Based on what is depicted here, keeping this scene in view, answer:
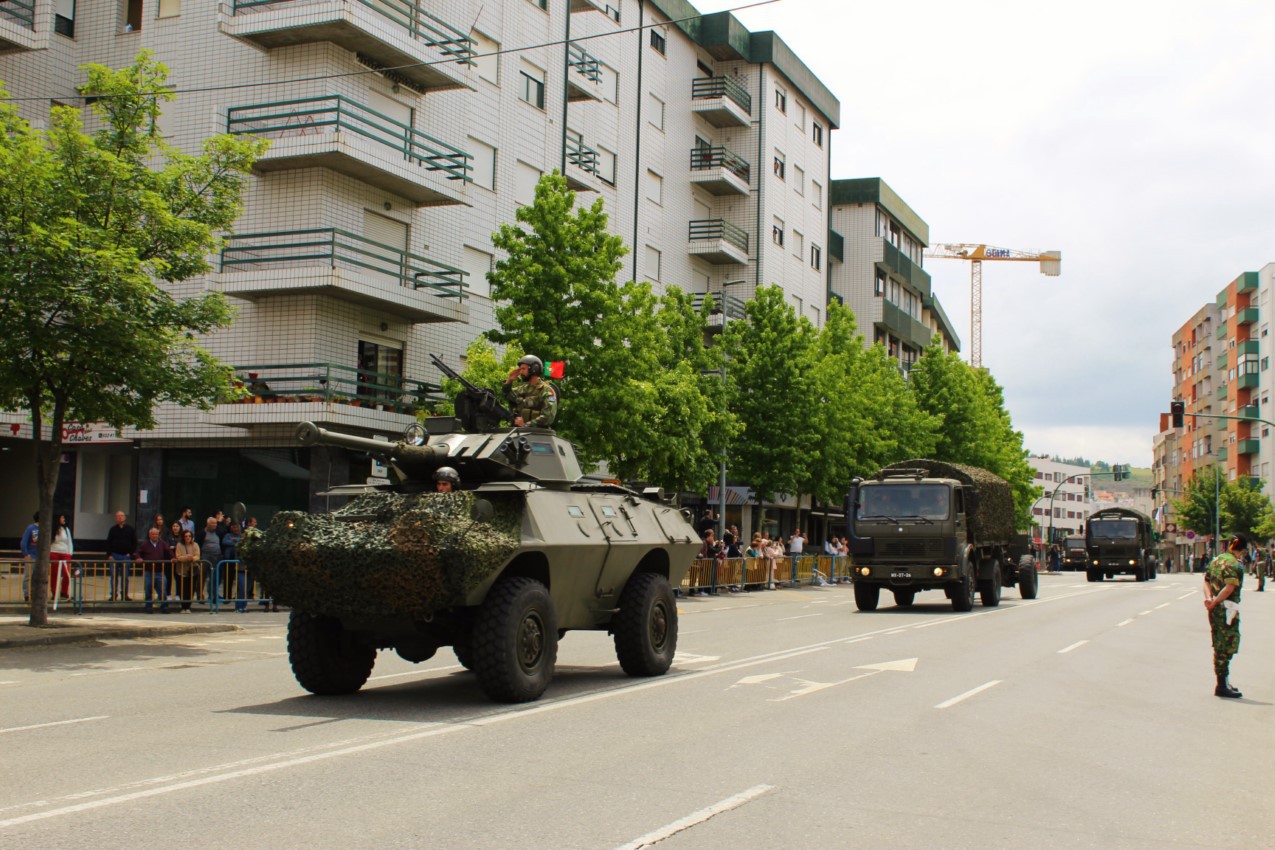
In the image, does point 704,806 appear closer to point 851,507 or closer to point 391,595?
point 391,595

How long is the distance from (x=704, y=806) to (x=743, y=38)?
4675 cm

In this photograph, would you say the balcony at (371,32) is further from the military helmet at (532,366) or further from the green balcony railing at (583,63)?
the military helmet at (532,366)

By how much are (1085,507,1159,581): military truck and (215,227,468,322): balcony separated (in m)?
32.9

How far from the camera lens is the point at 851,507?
2578cm

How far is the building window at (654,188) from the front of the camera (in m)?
44.6

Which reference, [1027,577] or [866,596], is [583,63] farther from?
[866,596]

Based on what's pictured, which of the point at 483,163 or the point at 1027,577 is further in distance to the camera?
the point at 483,163

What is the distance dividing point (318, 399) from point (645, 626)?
16.3 metres

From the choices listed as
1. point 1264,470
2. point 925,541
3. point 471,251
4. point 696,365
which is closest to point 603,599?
point 925,541

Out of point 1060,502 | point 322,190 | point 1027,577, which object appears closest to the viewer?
point 322,190

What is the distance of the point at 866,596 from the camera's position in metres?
25.8

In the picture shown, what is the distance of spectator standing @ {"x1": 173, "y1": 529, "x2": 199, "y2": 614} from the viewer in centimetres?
2109

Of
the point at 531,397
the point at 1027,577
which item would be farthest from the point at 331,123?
the point at 1027,577

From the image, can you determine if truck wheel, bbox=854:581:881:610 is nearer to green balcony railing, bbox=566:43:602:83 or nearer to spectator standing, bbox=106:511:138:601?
spectator standing, bbox=106:511:138:601
